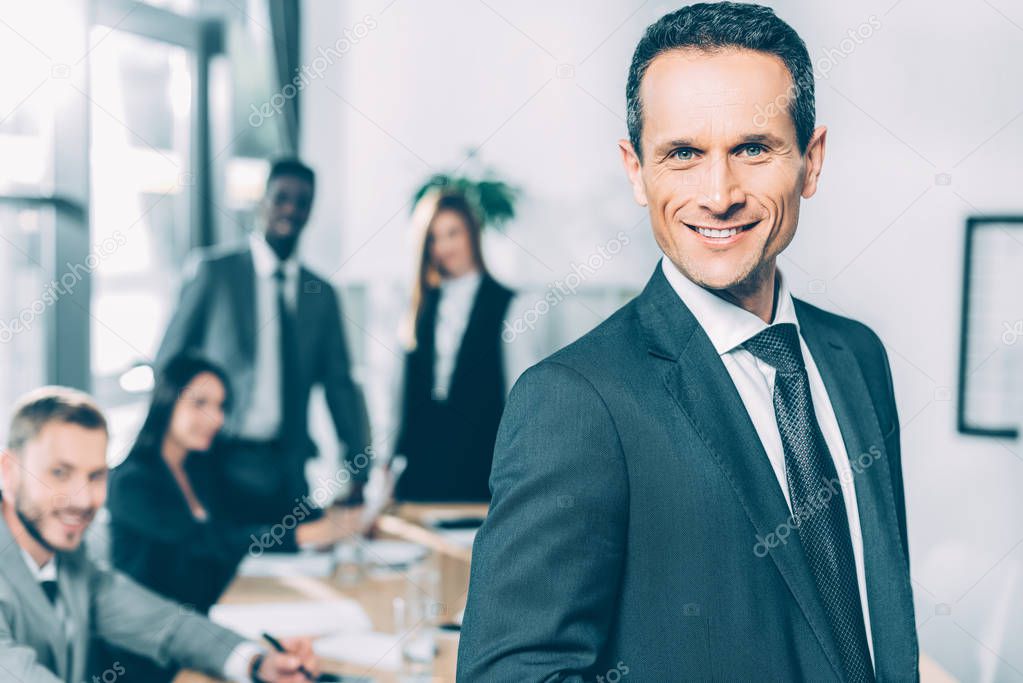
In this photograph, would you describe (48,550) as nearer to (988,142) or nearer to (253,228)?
(253,228)

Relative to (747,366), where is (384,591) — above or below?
below

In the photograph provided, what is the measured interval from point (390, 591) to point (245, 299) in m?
1.32

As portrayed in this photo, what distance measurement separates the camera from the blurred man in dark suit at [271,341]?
11.0ft

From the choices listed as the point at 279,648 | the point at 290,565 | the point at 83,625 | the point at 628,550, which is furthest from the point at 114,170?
the point at 628,550

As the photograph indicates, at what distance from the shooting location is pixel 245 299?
3.45 meters

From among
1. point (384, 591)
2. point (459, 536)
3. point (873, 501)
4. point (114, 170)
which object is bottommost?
point (384, 591)

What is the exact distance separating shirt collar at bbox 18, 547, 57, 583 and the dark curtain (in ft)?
8.31

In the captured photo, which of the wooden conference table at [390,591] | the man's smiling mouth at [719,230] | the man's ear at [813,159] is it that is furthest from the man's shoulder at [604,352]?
the wooden conference table at [390,591]

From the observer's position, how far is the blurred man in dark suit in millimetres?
3355

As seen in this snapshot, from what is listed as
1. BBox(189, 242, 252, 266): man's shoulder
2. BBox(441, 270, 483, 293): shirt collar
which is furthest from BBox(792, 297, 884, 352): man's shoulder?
BBox(441, 270, 483, 293): shirt collar

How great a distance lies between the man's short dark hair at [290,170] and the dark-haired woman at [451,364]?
564mm

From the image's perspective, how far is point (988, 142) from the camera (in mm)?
2891

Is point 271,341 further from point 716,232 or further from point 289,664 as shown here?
point 716,232

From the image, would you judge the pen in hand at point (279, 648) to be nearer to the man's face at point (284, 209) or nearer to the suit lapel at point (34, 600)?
the suit lapel at point (34, 600)
